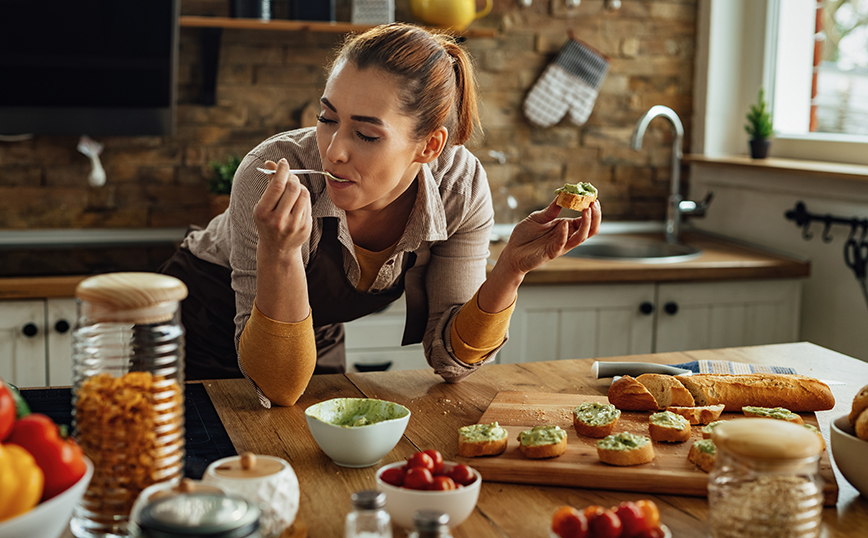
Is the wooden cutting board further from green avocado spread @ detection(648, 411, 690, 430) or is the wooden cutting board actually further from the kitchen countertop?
the kitchen countertop

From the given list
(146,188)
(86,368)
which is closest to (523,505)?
(86,368)

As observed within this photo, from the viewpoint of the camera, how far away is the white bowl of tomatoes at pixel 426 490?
3.06 feet

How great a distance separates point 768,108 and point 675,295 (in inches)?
41.0

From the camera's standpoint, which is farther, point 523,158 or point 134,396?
point 523,158

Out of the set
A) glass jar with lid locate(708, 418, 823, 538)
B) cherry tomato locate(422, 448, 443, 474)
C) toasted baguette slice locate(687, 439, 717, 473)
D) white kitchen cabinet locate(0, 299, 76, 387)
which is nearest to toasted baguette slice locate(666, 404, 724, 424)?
toasted baguette slice locate(687, 439, 717, 473)

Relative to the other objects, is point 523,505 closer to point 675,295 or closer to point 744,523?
point 744,523

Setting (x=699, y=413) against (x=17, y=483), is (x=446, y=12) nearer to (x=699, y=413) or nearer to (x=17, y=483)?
(x=699, y=413)

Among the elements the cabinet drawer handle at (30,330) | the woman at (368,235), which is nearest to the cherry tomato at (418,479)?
the woman at (368,235)

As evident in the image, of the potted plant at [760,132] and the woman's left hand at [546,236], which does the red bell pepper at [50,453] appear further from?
the potted plant at [760,132]

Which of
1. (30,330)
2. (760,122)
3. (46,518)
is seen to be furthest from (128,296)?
(760,122)

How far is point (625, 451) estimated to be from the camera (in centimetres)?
112

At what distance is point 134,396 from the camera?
2.97 ft

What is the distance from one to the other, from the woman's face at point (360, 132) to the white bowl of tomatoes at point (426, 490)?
26.1 inches

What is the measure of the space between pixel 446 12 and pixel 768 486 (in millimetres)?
2261
